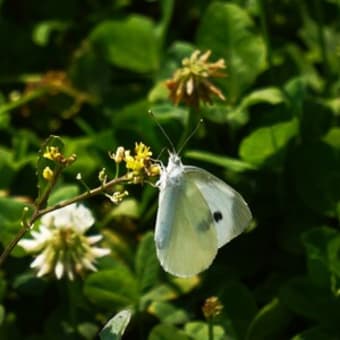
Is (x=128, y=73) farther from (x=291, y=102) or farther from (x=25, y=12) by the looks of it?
(x=291, y=102)

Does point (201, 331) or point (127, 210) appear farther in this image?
point (127, 210)

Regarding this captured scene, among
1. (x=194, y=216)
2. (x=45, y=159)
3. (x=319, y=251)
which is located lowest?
(x=319, y=251)

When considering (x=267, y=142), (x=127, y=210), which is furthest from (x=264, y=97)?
(x=127, y=210)

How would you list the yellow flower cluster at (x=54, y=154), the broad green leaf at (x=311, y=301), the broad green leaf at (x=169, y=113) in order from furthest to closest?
the broad green leaf at (x=169, y=113), the broad green leaf at (x=311, y=301), the yellow flower cluster at (x=54, y=154)

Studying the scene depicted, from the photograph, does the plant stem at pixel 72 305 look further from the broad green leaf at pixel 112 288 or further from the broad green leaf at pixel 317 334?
the broad green leaf at pixel 317 334

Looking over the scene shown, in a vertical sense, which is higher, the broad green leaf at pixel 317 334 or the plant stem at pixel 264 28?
the plant stem at pixel 264 28

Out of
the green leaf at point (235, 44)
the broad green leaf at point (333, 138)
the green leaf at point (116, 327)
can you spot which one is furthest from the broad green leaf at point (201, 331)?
the green leaf at point (235, 44)

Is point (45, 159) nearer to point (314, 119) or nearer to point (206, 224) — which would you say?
point (206, 224)
